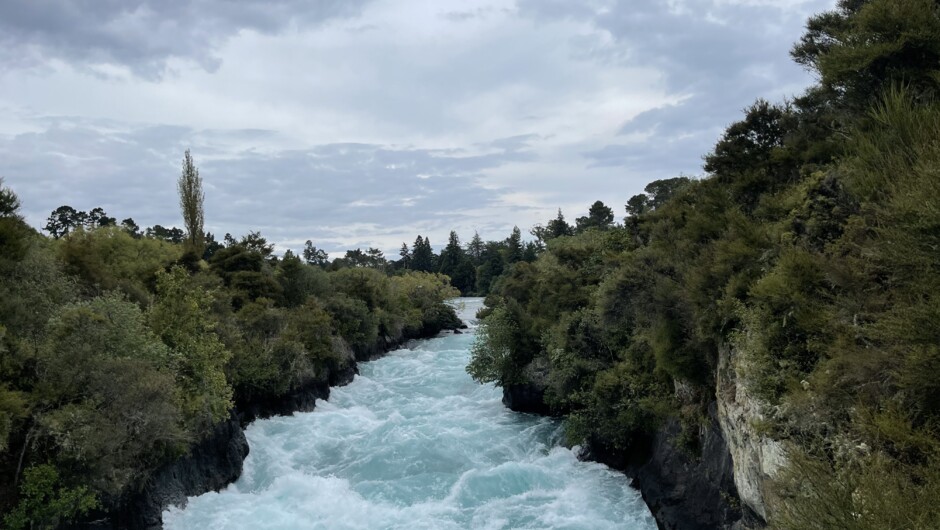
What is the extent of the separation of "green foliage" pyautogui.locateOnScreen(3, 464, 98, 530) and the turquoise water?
354 cm

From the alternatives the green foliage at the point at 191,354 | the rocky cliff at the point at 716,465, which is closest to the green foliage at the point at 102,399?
the green foliage at the point at 191,354

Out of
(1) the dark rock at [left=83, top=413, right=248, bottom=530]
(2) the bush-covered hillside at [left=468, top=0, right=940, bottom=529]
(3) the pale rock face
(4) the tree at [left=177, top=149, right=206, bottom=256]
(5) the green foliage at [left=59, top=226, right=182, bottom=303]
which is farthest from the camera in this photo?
(4) the tree at [left=177, top=149, right=206, bottom=256]

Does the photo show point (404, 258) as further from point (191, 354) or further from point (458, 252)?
point (191, 354)

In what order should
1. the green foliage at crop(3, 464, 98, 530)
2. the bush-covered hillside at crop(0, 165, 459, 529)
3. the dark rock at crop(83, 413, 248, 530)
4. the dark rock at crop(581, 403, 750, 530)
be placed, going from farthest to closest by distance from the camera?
the dark rock at crop(83, 413, 248, 530) → the dark rock at crop(581, 403, 750, 530) → the bush-covered hillside at crop(0, 165, 459, 529) → the green foliage at crop(3, 464, 98, 530)

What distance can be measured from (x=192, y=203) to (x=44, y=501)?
1491 inches

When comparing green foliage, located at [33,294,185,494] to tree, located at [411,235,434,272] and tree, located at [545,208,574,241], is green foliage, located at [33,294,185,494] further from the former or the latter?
tree, located at [411,235,434,272]

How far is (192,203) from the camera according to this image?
146 feet

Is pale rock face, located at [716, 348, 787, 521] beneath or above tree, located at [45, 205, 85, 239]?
beneath

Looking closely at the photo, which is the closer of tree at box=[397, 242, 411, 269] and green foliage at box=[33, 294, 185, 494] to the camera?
green foliage at box=[33, 294, 185, 494]

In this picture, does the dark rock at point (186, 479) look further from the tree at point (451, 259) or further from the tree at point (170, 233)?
the tree at point (451, 259)

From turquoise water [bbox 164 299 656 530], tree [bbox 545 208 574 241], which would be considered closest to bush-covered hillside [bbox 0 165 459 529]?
turquoise water [bbox 164 299 656 530]

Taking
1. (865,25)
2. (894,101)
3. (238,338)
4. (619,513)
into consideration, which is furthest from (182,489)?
(865,25)

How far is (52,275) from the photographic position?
15.2m

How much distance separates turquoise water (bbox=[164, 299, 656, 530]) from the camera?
14.2m
